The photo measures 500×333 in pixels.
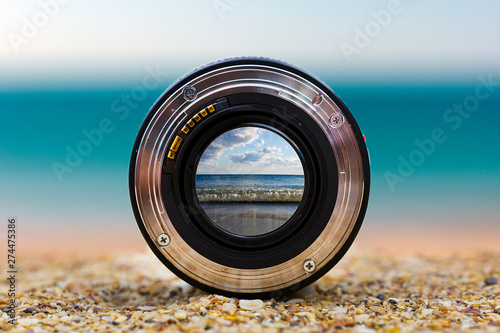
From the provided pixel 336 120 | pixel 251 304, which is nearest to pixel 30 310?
pixel 251 304

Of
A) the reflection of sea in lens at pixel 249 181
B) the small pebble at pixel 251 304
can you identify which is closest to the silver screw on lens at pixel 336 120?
the reflection of sea in lens at pixel 249 181

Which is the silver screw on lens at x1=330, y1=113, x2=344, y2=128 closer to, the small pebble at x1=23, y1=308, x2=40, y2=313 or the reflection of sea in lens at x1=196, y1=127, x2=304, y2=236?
the reflection of sea in lens at x1=196, y1=127, x2=304, y2=236

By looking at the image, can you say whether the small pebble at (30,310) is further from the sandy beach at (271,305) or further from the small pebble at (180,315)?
the small pebble at (180,315)

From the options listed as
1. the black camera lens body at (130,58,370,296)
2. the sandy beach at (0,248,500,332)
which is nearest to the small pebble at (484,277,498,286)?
the sandy beach at (0,248,500,332)

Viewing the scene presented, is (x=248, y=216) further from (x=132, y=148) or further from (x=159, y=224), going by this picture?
(x=132, y=148)

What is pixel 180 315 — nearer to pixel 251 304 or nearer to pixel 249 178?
pixel 251 304

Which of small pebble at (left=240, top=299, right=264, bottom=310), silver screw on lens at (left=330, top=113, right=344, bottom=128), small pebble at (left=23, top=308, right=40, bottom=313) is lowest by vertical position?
small pebble at (left=23, top=308, right=40, bottom=313)

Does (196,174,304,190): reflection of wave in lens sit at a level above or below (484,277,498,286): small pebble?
above

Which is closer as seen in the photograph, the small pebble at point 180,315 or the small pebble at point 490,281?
the small pebble at point 180,315
